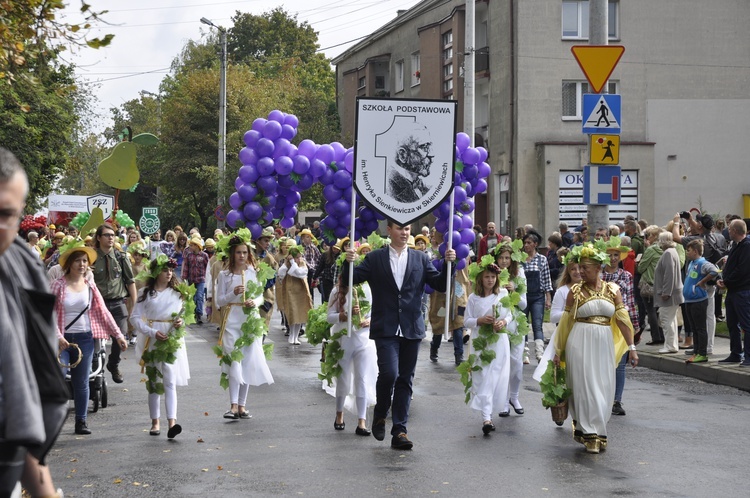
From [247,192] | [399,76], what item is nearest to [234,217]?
[247,192]

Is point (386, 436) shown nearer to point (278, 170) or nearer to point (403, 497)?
point (403, 497)

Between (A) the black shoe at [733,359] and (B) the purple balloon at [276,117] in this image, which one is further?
(B) the purple balloon at [276,117]

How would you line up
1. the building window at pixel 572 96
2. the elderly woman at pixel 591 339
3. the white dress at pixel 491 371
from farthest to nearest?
1. the building window at pixel 572 96
2. the white dress at pixel 491 371
3. the elderly woman at pixel 591 339

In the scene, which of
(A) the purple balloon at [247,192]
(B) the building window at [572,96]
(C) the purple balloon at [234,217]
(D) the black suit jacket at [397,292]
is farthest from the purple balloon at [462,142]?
(B) the building window at [572,96]

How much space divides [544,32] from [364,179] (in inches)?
1093

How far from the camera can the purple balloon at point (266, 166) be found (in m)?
16.5

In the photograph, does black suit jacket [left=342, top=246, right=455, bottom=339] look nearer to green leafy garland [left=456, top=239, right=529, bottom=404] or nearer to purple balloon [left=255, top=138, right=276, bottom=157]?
green leafy garland [left=456, top=239, right=529, bottom=404]

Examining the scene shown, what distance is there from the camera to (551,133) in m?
37.6

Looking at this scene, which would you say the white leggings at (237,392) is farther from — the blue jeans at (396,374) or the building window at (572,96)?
the building window at (572,96)

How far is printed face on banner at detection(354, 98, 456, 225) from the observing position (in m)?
10.7

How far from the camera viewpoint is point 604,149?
14492mm

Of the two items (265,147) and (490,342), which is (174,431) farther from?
(265,147)

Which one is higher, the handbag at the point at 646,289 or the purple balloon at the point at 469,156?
the purple balloon at the point at 469,156

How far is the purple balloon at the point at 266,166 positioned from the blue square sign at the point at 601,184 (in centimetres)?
460
